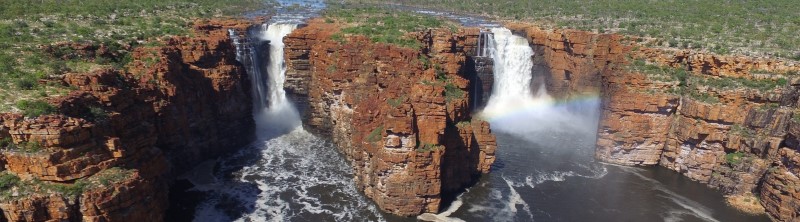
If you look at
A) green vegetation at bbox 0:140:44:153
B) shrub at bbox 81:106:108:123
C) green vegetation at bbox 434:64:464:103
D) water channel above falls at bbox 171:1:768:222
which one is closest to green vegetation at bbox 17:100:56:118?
green vegetation at bbox 0:140:44:153

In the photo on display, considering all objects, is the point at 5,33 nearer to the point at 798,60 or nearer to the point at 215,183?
the point at 215,183

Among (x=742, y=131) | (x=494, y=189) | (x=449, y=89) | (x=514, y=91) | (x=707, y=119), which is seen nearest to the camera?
(x=449, y=89)

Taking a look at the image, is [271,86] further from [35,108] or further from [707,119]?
[707,119]

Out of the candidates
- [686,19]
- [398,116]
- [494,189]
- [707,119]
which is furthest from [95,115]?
[686,19]

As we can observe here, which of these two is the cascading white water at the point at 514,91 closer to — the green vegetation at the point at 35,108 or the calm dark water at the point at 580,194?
the calm dark water at the point at 580,194

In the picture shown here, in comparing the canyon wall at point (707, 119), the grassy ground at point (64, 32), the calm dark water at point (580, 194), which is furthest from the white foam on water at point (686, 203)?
the grassy ground at point (64, 32)

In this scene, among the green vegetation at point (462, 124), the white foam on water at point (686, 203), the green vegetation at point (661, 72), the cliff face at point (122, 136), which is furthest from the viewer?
the green vegetation at point (661, 72)

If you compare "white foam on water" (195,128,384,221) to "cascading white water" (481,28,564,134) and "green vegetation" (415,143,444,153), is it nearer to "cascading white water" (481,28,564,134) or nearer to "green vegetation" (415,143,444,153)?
"green vegetation" (415,143,444,153)
